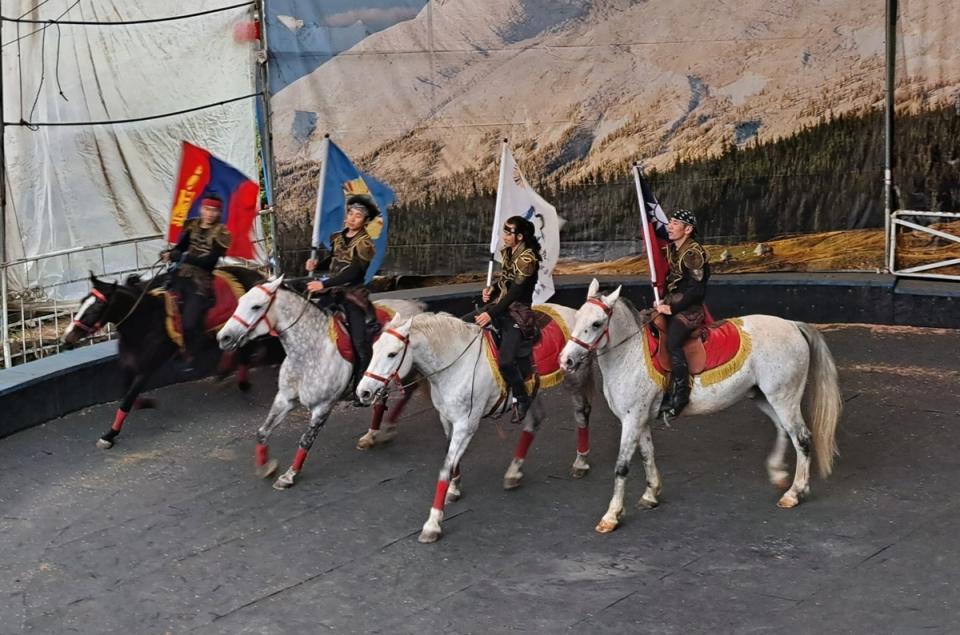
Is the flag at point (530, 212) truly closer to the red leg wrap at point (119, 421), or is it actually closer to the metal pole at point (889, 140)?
the red leg wrap at point (119, 421)

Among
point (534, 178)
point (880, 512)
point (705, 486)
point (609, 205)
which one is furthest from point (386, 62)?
point (880, 512)

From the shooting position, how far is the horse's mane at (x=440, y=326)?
26.4 ft

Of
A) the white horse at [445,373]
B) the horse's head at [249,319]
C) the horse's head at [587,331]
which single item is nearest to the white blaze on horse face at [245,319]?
the horse's head at [249,319]

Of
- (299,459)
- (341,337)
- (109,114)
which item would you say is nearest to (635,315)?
(341,337)

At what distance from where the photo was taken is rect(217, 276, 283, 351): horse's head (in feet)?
29.2

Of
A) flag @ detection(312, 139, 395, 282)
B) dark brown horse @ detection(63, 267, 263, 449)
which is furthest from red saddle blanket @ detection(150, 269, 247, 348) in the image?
flag @ detection(312, 139, 395, 282)

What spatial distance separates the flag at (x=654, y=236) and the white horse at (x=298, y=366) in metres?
2.47

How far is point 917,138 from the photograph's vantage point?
14000 millimetres

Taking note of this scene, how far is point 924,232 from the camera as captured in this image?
13930 millimetres

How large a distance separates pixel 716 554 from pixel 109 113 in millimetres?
9294

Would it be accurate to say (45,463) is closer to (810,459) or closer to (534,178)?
(810,459)

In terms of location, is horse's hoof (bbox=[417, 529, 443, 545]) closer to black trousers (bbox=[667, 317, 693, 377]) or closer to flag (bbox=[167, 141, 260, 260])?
black trousers (bbox=[667, 317, 693, 377])

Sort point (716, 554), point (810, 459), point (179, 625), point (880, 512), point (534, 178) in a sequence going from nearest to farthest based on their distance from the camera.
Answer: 1. point (179, 625)
2. point (716, 554)
3. point (880, 512)
4. point (810, 459)
5. point (534, 178)

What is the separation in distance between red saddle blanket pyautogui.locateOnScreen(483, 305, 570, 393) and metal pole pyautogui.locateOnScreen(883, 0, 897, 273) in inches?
257
